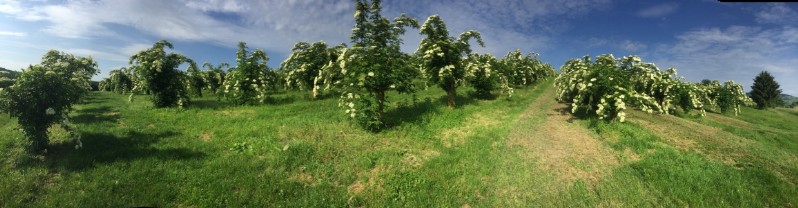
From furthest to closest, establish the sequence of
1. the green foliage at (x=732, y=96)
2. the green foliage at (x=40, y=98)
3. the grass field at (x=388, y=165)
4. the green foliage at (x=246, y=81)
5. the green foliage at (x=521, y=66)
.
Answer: the green foliage at (x=521, y=66), the green foliage at (x=732, y=96), the green foliage at (x=246, y=81), the green foliage at (x=40, y=98), the grass field at (x=388, y=165)

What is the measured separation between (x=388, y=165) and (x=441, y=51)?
10.2 m

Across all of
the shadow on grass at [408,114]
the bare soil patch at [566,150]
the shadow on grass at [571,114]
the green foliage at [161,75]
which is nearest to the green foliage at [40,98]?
the green foliage at [161,75]

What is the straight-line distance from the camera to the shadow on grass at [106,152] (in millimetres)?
10180

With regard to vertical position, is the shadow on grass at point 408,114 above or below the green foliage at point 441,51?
below

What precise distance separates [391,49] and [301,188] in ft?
29.1

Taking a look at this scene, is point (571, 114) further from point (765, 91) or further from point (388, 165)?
point (765, 91)

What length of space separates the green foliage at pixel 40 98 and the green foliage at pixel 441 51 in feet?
51.4

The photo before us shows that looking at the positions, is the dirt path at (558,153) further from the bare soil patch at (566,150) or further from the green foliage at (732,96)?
the green foliage at (732,96)

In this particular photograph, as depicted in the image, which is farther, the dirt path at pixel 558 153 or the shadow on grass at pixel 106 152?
the dirt path at pixel 558 153

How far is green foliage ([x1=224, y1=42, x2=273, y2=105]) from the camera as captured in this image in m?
22.3

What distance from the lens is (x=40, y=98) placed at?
10352mm

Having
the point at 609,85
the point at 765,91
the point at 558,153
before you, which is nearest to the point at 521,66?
the point at 609,85

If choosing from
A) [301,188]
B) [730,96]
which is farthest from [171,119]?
[730,96]

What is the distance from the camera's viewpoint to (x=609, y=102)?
17.0 meters
